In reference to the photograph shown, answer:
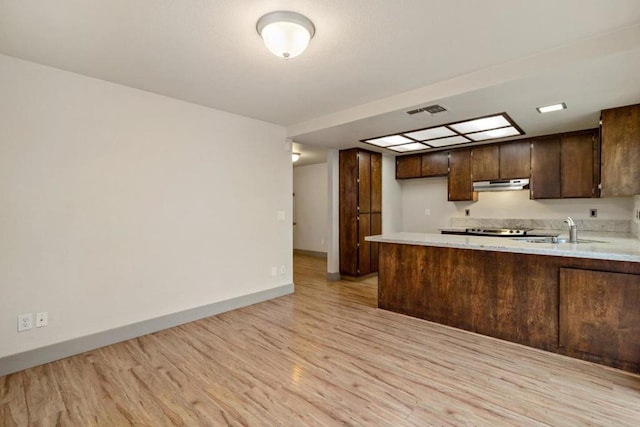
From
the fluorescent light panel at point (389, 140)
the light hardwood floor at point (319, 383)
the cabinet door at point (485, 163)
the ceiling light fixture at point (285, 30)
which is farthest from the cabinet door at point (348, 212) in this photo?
the ceiling light fixture at point (285, 30)

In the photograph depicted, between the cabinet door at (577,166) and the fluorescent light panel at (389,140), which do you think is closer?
the cabinet door at (577,166)

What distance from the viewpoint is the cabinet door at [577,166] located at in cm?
412

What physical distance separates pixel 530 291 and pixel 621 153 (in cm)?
168

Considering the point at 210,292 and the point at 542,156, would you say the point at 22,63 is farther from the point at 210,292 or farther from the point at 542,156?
the point at 542,156

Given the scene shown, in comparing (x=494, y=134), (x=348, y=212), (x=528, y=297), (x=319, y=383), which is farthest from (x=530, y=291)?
(x=348, y=212)

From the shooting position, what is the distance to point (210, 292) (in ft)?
12.1

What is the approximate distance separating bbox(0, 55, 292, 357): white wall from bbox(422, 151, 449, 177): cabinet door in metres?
3.08

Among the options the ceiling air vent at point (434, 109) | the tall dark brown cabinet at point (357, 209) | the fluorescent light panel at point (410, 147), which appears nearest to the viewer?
the ceiling air vent at point (434, 109)

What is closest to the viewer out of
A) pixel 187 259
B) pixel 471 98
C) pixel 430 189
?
pixel 471 98

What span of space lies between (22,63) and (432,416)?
12.9ft

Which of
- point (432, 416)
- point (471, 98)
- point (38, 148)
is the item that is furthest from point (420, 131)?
point (38, 148)

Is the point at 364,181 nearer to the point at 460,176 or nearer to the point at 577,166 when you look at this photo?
Result: the point at 460,176

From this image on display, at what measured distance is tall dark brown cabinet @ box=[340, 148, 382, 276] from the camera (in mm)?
5273

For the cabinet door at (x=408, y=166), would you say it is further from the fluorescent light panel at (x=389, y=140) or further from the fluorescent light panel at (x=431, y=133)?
the fluorescent light panel at (x=431, y=133)
